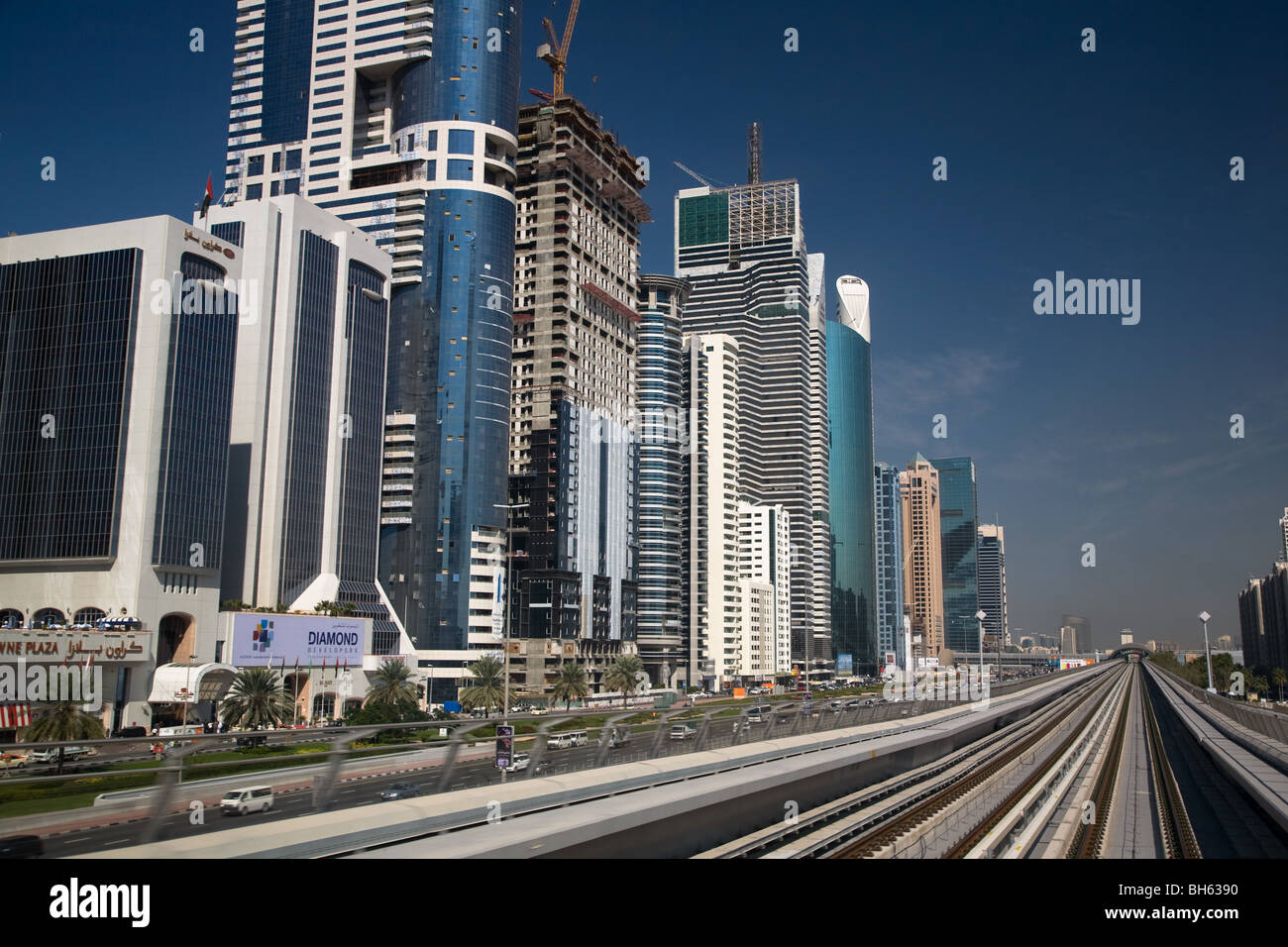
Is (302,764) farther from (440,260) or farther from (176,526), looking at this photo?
(440,260)

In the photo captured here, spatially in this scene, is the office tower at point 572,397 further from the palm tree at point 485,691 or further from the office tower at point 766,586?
the office tower at point 766,586

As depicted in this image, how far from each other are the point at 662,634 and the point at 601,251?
→ 4654 cm

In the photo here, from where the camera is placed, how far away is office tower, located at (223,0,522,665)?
3492 inches

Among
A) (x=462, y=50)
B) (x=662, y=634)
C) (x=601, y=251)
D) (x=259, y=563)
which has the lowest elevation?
(x=662, y=634)

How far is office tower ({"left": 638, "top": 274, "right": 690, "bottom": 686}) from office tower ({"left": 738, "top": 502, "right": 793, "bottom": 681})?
59.8 ft

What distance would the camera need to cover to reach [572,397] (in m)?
99.6

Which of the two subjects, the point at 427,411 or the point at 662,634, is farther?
the point at 662,634

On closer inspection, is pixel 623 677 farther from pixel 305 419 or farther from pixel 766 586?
pixel 766 586

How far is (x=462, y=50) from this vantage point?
94875 mm

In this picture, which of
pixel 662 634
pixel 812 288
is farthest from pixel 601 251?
pixel 812 288

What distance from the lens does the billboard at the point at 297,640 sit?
2611 inches

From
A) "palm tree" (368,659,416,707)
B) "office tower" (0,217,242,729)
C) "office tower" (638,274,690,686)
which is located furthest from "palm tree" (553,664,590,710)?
"office tower" (638,274,690,686)

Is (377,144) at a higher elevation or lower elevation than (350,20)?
lower
